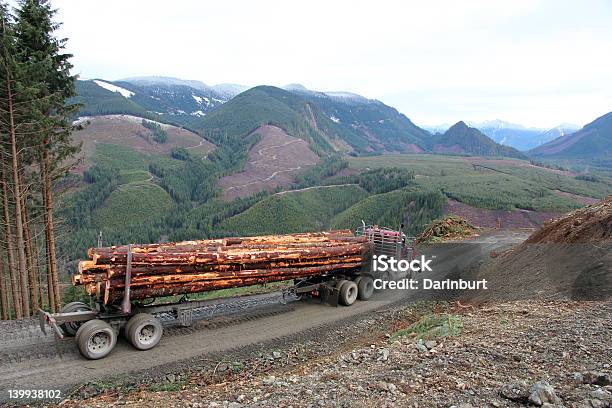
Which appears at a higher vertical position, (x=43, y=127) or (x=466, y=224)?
(x=43, y=127)

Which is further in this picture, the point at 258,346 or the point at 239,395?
the point at 258,346

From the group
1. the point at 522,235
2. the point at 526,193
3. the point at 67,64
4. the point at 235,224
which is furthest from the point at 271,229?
the point at 67,64

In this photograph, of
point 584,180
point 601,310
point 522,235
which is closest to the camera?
point 601,310

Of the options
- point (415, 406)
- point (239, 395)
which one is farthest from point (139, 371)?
point (415, 406)

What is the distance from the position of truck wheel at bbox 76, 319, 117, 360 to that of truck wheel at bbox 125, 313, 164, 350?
0.34 m

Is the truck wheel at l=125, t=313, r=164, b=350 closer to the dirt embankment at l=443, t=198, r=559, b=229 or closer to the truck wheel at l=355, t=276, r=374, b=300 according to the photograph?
the truck wheel at l=355, t=276, r=374, b=300

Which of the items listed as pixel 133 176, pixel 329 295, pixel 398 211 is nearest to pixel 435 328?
pixel 329 295

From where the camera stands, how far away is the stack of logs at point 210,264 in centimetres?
844

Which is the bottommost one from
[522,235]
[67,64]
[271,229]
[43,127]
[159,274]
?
[271,229]

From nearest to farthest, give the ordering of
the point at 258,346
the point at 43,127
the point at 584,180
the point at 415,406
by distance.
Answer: the point at 415,406, the point at 258,346, the point at 43,127, the point at 584,180

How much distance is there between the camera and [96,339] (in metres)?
8.12

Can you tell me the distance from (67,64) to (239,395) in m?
14.6

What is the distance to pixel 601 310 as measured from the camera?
8.18 metres

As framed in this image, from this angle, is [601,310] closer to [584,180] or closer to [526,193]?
[526,193]
